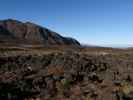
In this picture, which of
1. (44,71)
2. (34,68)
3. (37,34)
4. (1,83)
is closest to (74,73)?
(44,71)

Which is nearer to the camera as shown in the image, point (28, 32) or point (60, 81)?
point (60, 81)

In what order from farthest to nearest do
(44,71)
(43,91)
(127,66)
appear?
(127,66)
(44,71)
(43,91)

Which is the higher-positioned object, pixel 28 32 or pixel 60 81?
pixel 28 32

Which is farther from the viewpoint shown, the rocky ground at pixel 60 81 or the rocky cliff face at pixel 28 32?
the rocky cliff face at pixel 28 32

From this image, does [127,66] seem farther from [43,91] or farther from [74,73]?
[43,91]

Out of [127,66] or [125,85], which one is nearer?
[125,85]

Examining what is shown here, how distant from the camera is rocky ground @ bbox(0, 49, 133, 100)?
1553cm

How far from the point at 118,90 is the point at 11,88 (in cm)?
721

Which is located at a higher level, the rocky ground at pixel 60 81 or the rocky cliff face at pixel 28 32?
the rocky cliff face at pixel 28 32

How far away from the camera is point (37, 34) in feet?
591

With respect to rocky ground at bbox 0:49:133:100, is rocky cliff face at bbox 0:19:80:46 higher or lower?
higher

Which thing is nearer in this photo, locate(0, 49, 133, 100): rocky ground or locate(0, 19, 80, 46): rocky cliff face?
locate(0, 49, 133, 100): rocky ground

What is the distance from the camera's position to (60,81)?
62.5 ft

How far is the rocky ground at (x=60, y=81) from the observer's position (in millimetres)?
15531
